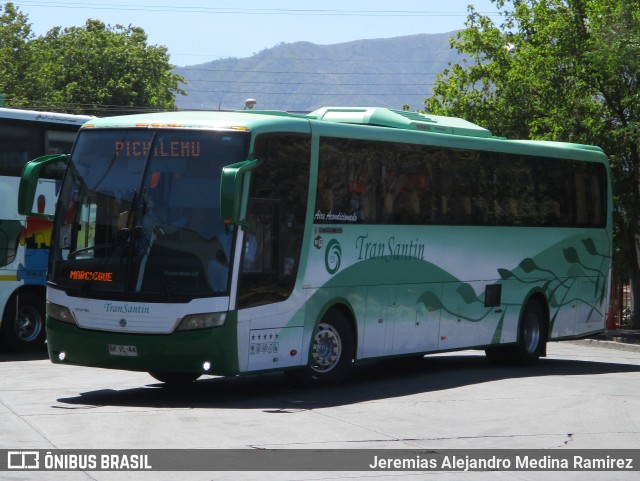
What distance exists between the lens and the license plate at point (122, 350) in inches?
551

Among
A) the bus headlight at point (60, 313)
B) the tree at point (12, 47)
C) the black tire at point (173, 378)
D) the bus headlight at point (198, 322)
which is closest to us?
the bus headlight at point (198, 322)

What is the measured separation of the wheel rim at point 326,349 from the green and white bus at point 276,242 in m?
0.02

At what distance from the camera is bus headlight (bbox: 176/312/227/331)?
1387 cm

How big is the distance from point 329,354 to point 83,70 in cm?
6414

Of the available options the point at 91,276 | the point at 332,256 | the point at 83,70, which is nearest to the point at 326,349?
the point at 332,256

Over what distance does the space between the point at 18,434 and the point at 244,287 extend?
356 centimetres

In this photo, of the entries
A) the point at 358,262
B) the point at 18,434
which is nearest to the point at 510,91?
the point at 358,262

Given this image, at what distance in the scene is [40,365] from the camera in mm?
19719

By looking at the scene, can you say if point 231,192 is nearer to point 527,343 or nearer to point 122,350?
point 122,350

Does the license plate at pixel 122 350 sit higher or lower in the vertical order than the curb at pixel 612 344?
higher

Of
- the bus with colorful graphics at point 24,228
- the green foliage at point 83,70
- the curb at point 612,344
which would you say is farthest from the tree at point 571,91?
the green foliage at point 83,70

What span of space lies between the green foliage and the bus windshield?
2305 inches

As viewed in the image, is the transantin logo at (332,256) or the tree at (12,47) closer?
the transantin logo at (332,256)

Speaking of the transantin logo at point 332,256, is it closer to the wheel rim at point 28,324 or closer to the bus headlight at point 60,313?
the bus headlight at point 60,313
